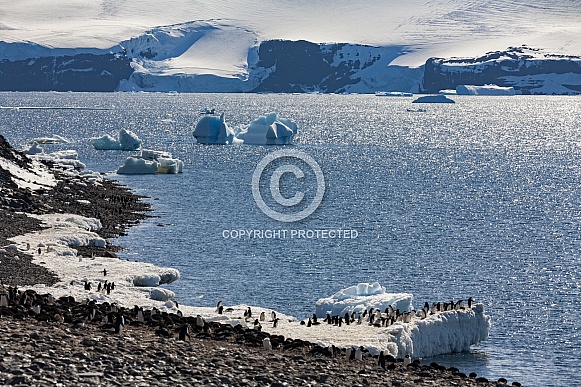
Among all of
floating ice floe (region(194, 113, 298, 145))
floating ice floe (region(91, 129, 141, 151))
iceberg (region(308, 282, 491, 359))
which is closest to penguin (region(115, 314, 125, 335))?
iceberg (region(308, 282, 491, 359))

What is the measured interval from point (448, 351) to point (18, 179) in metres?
30.9

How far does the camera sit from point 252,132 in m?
101

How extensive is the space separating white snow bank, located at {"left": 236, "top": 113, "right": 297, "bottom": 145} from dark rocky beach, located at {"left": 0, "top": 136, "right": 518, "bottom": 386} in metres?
73.9

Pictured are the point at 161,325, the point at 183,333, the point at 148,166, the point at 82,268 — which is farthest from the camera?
the point at 148,166

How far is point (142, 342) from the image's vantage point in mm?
17531

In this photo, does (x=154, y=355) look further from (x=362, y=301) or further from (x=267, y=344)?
(x=362, y=301)

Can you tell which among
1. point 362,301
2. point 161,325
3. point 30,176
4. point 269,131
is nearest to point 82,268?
point 362,301

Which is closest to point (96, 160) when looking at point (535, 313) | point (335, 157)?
point (335, 157)

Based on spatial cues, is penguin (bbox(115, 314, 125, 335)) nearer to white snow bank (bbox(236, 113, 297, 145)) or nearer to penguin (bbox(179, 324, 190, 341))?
penguin (bbox(179, 324, 190, 341))

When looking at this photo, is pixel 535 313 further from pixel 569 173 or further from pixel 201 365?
pixel 569 173

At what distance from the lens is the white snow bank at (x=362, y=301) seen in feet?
90.0

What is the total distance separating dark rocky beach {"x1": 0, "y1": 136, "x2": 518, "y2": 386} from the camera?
15367 millimetres

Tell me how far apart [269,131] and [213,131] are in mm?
6324

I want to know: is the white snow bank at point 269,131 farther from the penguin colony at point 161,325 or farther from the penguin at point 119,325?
the penguin at point 119,325
